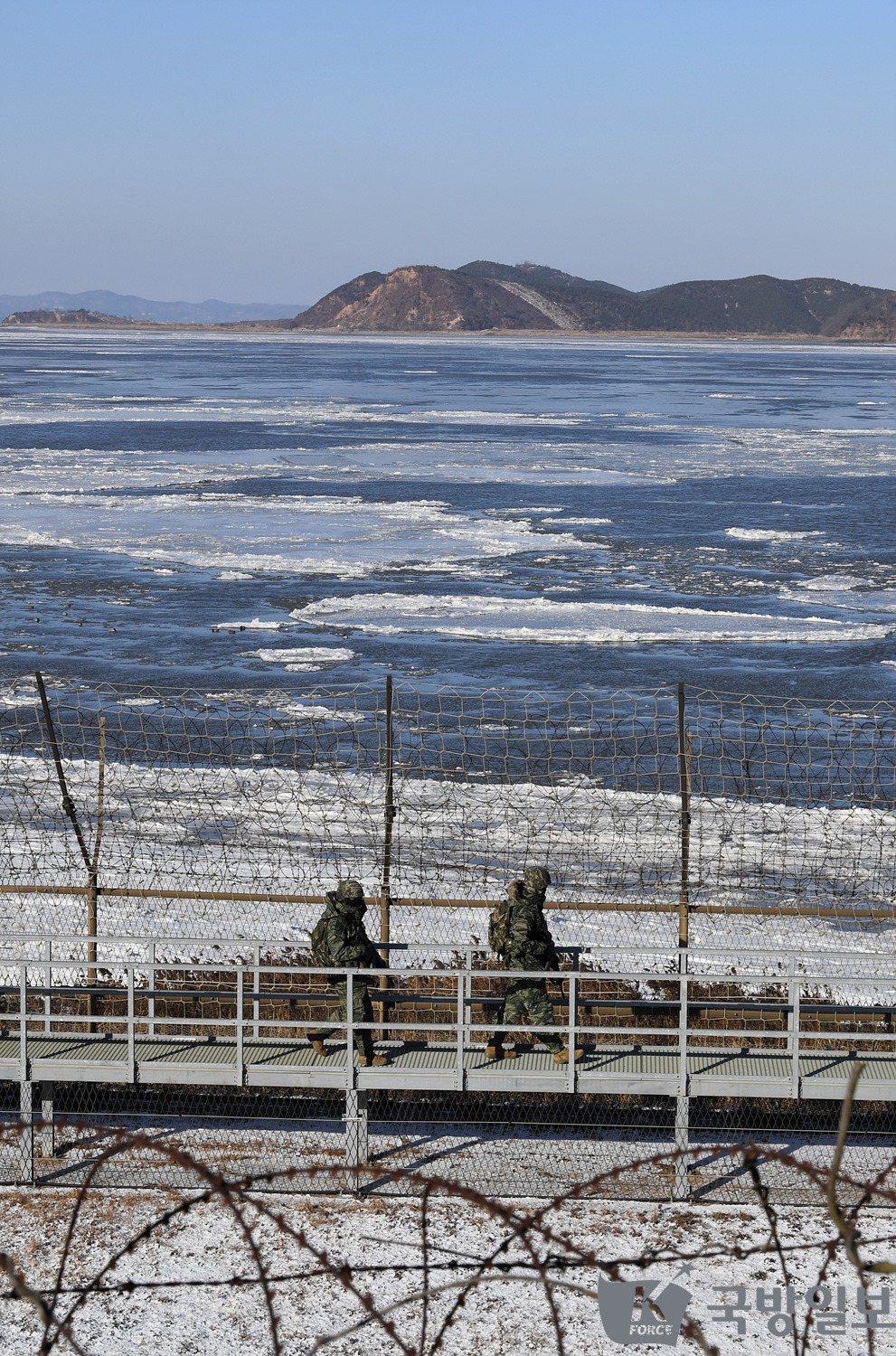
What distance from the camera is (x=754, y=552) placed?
34.1 meters

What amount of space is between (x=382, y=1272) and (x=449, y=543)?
27.6 m

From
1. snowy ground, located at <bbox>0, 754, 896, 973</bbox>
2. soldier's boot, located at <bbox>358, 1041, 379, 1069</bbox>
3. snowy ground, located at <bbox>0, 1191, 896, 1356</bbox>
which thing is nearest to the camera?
snowy ground, located at <bbox>0, 1191, 896, 1356</bbox>

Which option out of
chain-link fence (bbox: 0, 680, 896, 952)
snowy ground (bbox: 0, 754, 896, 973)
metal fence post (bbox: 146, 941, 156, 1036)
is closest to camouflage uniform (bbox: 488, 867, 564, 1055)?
chain-link fence (bbox: 0, 680, 896, 952)

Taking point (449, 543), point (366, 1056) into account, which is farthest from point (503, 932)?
point (449, 543)

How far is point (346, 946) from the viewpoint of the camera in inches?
373

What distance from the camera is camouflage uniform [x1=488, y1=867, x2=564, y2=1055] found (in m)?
9.42

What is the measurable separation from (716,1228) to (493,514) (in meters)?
31.9

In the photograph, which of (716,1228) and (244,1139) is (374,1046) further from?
(716,1228)

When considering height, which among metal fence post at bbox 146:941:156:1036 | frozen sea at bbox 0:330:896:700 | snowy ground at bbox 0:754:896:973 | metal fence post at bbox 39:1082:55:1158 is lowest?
metal fence post at bbox 39:1082:55:1158

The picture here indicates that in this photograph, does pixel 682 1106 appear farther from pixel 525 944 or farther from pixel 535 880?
pixel 535 880

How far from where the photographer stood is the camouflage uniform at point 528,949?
942cm

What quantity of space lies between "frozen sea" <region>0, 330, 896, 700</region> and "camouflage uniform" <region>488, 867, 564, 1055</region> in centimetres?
1245

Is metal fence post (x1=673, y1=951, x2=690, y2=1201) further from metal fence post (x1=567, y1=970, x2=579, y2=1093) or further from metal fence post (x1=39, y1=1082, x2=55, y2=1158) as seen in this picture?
metal fence post (x1=39, y1=1082, x2=55, y2=1158)

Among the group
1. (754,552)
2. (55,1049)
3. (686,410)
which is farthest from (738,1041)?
(686,410)
